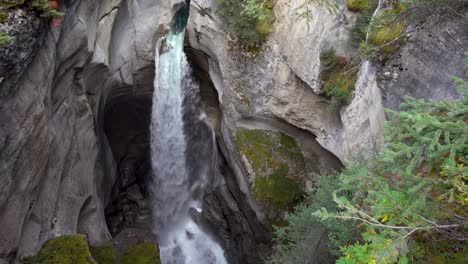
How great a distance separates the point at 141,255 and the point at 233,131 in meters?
5.39

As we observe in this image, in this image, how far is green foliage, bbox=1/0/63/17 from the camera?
24.2 feet

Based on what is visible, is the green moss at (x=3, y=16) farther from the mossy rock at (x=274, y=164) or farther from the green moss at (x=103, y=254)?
the mossy rock at (x=274, y=164)

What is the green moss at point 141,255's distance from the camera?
10.5 m

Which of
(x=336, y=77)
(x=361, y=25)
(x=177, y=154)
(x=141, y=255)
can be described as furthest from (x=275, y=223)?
(x=361, y=25)

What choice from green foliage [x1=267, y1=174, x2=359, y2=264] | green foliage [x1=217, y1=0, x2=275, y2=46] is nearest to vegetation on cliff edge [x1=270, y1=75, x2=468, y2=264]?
green foliage [x1=267, y1=174, x2=359, y2=264]

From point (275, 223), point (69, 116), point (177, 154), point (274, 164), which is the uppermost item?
point (69, 116)

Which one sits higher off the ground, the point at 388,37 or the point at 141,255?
the point at 388,37

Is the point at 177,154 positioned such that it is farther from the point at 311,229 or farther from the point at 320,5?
the point at 320,5

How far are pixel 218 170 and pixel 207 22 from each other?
6.06 meters

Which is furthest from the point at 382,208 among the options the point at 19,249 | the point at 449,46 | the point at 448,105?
the point at 19,249

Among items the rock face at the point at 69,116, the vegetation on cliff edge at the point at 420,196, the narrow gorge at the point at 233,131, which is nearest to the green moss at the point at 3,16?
the narrow gorge at the point at 233,131

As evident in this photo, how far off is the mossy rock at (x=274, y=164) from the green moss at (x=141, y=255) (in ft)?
13.1

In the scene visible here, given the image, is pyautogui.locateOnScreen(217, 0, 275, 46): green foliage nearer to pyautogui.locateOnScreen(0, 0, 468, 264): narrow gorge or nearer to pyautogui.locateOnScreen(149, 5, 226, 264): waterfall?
pyautogui.locateOnScreen(0, 0, 468, 264): narrow gorge

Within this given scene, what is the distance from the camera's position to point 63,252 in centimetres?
861
